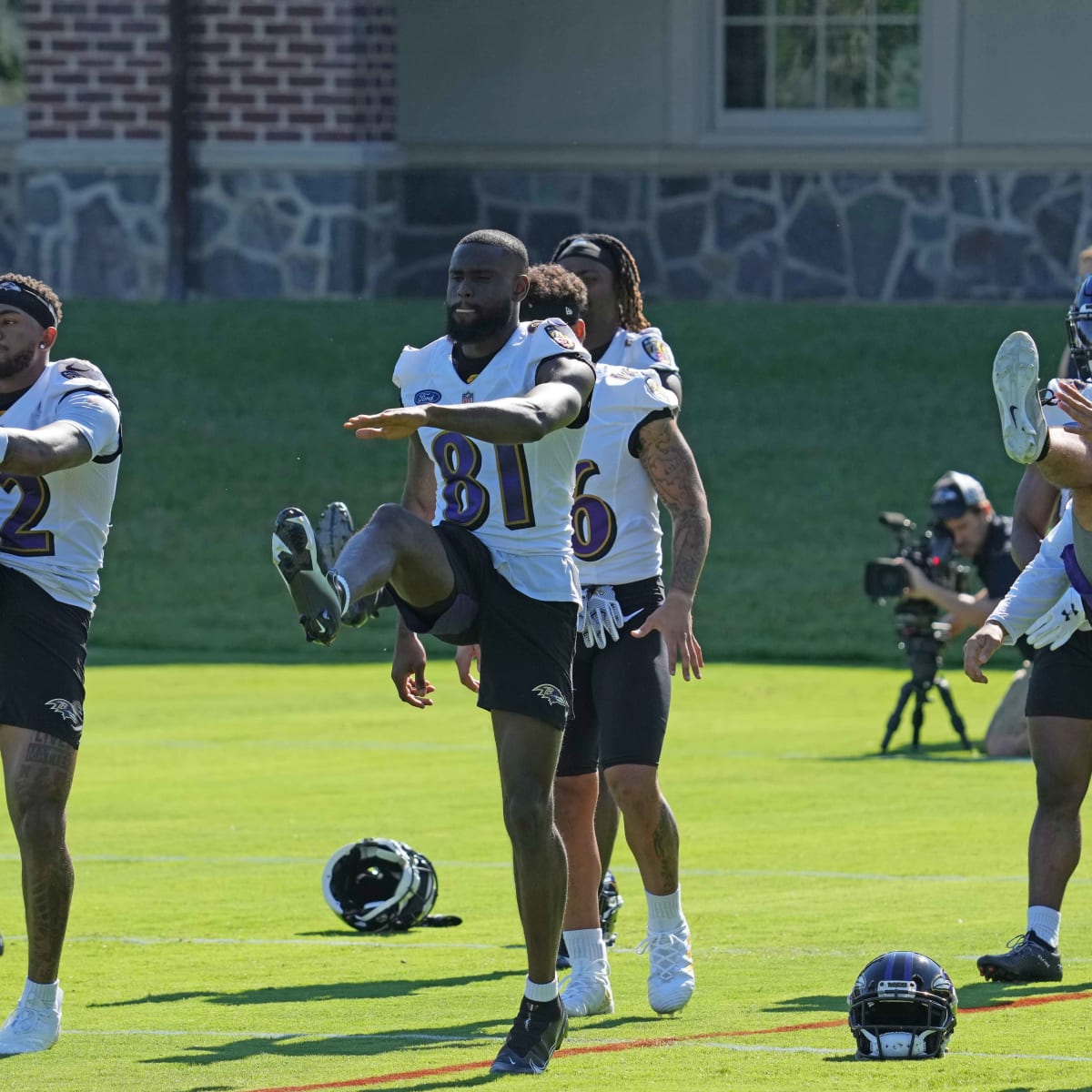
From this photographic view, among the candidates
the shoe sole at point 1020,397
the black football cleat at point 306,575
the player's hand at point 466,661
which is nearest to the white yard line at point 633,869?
the player's hand at point 466,661

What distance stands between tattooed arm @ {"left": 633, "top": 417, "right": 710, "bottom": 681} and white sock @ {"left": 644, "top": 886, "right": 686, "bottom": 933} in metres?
0.69

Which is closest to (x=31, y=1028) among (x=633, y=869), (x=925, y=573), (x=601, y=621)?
(x=601, y=621)

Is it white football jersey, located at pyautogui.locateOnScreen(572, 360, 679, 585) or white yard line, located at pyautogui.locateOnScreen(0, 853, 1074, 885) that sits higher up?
white football jersey, located at pyautogui.locateOnScreen(572, 360, 679, 585)

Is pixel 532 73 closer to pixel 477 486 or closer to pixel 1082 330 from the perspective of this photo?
pixel 1082 330

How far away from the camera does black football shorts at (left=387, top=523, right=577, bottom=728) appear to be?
267 inches

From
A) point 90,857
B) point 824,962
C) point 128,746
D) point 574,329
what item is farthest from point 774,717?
point 574,329

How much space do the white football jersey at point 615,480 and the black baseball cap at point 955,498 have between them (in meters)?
7.21

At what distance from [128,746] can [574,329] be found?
26.3 ft

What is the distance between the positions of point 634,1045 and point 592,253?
8.68 feet

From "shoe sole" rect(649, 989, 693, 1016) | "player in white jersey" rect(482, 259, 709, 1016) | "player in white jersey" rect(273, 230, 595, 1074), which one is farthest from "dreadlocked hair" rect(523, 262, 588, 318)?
"shoe sole" rect(649, 989, 693, 1016)

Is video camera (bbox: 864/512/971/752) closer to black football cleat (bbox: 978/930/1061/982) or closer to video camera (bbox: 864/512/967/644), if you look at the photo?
video camera (bbox: 864/512/967/644)

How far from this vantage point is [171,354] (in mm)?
24672

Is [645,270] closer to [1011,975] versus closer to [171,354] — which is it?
[171,354]

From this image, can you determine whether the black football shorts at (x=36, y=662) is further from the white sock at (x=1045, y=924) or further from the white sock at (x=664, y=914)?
the white sock at (x=1045, y=924)
